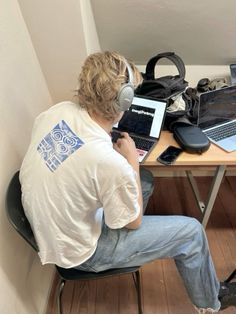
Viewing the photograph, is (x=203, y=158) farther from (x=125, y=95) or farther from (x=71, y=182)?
(x=71, y=182)

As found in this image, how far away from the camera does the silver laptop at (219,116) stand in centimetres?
129

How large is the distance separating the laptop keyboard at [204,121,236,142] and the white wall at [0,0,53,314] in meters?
0.89

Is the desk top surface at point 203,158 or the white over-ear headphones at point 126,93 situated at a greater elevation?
the white over-ear headphones at point 126,93

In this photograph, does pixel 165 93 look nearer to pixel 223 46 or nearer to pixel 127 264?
pixel 223 46

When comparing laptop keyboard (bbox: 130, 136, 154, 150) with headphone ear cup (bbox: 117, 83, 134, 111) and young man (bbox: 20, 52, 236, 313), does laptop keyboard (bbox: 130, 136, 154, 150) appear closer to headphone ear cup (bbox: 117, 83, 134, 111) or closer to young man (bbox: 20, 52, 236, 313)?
young man (bbox: 20, 52, 236, 313)

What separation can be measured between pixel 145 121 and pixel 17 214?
0.72 m

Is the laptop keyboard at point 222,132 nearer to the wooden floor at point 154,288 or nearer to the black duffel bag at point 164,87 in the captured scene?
the black duffel bag at point 164,87

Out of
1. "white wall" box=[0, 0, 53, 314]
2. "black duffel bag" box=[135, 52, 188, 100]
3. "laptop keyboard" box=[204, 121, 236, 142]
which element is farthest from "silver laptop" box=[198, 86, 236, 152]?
"white wall" box=[0, 0, 53, 314]

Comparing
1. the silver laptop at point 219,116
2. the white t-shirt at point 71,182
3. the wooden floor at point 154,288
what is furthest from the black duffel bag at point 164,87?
the wooden floor at point 154,288

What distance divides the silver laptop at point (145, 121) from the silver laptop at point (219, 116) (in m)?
0.22

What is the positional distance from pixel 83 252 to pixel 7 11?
100 centimetres

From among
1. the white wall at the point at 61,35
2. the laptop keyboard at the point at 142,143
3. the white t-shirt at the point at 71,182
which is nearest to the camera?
the white t-shirt at the point at 71,182

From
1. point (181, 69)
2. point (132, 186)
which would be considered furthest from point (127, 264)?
point (181, 69)

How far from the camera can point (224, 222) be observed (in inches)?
69.3
